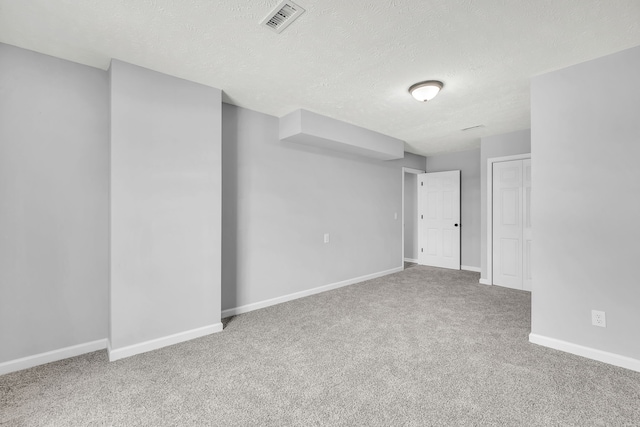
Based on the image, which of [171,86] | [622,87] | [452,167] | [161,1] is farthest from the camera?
[452,167]

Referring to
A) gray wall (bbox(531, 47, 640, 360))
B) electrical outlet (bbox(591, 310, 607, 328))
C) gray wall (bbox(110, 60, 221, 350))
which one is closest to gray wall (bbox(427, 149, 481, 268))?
gray wall (bbox(531, 47, 640, 360))

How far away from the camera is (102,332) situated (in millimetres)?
2572

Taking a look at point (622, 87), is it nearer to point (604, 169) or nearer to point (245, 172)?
point (604, 169)

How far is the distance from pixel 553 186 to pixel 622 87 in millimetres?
869

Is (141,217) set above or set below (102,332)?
above

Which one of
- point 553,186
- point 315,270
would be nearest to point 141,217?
point 315,270

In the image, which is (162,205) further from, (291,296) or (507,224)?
(507,224)

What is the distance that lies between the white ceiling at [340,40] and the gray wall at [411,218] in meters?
3.90

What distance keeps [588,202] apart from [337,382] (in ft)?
8.25

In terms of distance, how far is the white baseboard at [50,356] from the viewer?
218cm

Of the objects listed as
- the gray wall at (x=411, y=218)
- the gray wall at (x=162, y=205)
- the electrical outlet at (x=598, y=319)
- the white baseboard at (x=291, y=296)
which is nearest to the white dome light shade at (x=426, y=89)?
the gray wall at (x=162, y=205)

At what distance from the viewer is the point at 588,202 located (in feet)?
7.66

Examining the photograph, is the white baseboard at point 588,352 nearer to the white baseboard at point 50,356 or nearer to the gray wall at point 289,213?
the gray wall at point 289,213

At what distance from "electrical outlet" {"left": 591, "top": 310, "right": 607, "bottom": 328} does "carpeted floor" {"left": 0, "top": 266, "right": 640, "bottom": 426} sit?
1.04 feet
